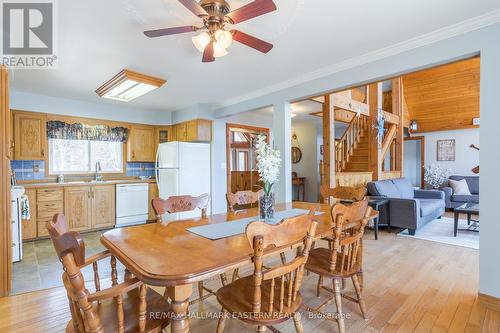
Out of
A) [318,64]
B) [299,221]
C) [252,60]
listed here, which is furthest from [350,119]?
[299,221]

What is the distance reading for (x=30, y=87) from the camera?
400 cm

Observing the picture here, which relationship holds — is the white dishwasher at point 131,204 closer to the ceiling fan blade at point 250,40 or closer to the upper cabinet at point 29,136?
the upper cabinet at point 29,136

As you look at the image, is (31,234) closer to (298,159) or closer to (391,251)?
(391,251)

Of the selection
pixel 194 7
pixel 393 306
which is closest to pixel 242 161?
pixel 393 306

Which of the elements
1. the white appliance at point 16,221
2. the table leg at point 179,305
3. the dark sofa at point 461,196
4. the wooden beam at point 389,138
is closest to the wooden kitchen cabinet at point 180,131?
the white appliance at point 16,221

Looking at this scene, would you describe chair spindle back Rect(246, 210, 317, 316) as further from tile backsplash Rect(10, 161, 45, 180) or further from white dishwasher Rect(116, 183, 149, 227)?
tile backsplash Rect(10, 161, 45, 180)

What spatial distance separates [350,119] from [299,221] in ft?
19.8

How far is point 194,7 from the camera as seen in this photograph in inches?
63.6

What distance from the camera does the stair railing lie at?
575cm

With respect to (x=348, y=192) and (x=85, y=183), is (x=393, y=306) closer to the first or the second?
(x=348, y=192)

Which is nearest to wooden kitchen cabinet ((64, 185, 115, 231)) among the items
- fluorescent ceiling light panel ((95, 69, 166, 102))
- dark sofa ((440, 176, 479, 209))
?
fluorescent ceiling light panel ((95, 69, 166, 102))

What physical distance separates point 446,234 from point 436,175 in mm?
3960

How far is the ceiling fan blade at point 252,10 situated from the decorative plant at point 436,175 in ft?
26.0

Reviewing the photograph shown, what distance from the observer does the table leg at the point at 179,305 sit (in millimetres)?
1097
